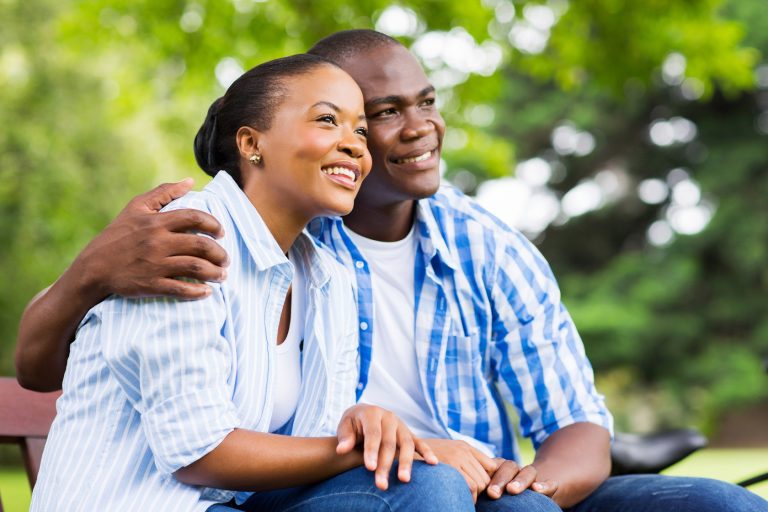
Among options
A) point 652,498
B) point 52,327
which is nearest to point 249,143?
point 52,327

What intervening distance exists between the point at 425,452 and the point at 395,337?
2.42 ft

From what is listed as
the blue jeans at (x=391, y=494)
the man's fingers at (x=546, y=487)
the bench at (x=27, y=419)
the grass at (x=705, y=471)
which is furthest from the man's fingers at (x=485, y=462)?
the grass at (x=705, y=471)

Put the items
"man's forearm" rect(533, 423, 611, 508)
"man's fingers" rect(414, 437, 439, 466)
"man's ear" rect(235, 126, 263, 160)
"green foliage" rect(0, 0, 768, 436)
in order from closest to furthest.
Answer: "man's fingers" rect(414, 437, 439, 466), "man's ear" rect(235, 126, 263, 160), "man's forearm" rect(533, 423, 611, 508), "green foliage" rect(0, 0, 768, 436)

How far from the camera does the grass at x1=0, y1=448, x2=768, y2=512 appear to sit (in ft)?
25.2

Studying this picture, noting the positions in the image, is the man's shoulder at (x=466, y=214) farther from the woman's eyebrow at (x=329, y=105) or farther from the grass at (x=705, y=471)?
the grass at (x=705, y=471)

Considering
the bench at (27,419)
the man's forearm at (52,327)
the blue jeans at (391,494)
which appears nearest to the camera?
the blue jeans at (391,494)

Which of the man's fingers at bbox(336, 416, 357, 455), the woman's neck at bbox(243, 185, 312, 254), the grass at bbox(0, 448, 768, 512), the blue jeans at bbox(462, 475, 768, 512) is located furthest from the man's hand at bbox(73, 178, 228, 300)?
the grass at bbox(0, 448, 768, 512)

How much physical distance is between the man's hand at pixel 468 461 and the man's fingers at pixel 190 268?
0.59 m

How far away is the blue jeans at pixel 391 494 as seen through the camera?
176cm

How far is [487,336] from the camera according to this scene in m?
2.62

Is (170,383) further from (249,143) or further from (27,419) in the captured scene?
(27,419)

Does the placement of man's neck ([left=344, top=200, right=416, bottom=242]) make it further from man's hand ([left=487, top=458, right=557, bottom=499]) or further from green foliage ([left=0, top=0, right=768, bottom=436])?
green foliage ([left=0, top=0, right=768, bottom=436])

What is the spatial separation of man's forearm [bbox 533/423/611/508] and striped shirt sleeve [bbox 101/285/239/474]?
865mm

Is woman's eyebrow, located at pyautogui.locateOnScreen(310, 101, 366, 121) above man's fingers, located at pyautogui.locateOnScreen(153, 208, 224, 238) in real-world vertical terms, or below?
above
